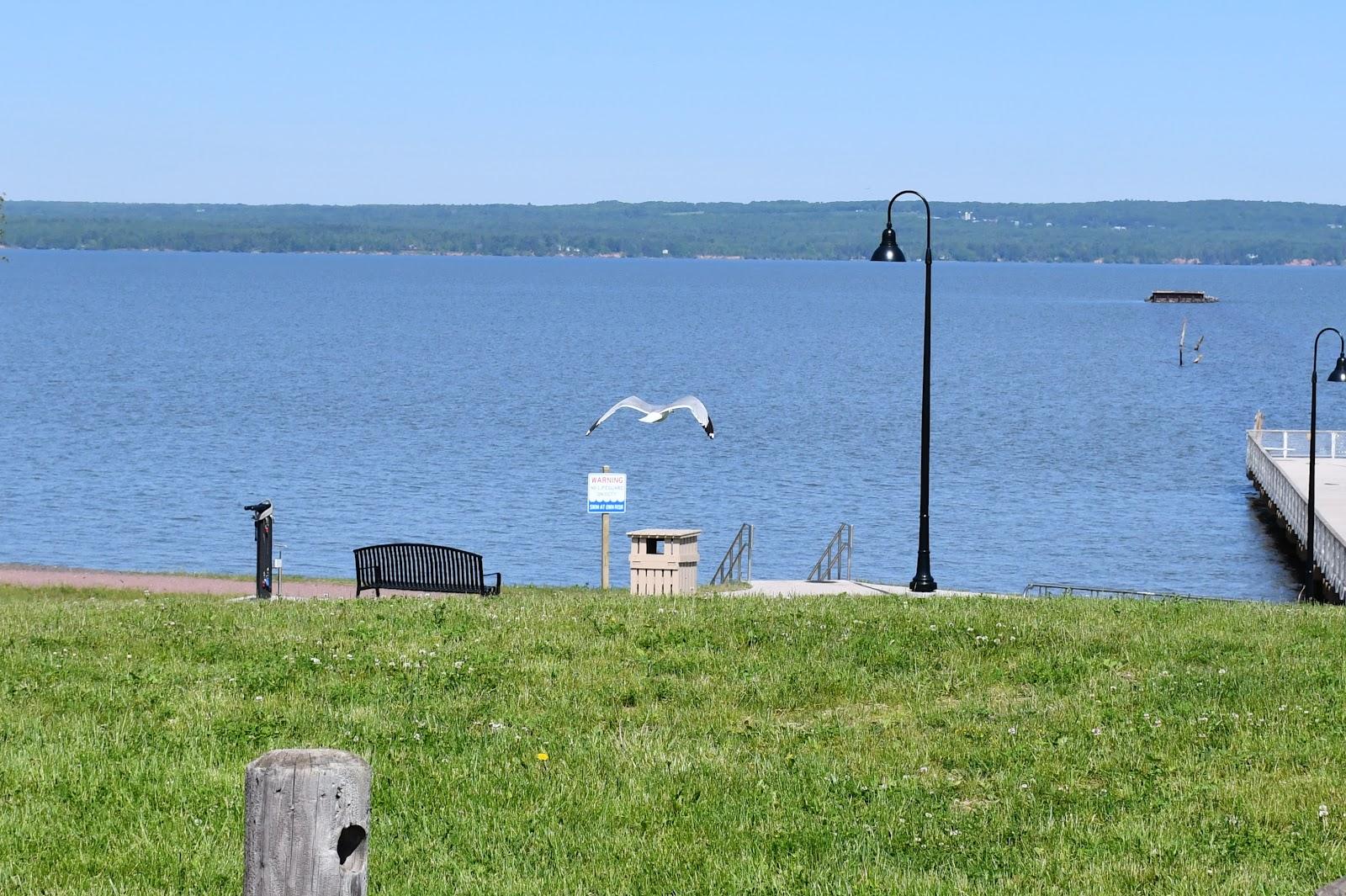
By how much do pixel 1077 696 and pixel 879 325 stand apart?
16478 cm

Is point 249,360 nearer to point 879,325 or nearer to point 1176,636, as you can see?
point 879,325

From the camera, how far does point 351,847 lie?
4.23m

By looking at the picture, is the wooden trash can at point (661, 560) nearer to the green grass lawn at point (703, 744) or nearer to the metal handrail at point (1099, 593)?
the metal handrail at point (1099, 593)

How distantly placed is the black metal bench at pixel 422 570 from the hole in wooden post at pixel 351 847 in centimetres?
1761

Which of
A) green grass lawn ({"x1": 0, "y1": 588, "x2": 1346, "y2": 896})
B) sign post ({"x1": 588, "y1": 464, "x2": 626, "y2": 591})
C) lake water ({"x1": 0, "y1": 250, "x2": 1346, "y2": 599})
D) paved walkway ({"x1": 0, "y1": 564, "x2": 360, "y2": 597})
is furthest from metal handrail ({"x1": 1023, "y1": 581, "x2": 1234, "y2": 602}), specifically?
paved walkway ({"x1": 0, "y1": 564, "x2": 360, "y2": 597})

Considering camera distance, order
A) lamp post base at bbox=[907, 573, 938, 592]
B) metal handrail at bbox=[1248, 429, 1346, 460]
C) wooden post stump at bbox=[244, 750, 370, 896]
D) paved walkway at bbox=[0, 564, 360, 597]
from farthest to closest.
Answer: metal handrail at bbox=[1248, 429, 1346, 460], paved walkway at bbox=[0, 564, 360, 597], lamp post base at bbox=[907, 573, 938, 592], wooden post stump at bbox=[244, 750, 370, 896]

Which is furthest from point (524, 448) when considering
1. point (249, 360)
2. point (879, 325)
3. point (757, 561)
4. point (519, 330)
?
point (879, 325)

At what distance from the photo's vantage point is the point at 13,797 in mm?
8688

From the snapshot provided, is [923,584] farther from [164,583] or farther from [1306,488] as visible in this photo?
[1306,488]

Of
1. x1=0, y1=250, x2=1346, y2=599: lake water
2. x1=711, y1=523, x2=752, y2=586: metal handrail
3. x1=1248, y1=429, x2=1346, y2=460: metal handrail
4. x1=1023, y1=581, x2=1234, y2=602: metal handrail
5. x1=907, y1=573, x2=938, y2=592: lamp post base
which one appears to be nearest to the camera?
x1=1023, y1=581, x2=1234, y2=602: metal handrail

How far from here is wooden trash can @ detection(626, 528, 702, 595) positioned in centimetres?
2214

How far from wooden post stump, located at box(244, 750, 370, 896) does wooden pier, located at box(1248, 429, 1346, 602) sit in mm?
31578

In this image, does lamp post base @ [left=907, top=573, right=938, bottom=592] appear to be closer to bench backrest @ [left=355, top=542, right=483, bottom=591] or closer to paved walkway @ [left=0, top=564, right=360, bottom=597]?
bench backrest @ [left=355, top=542, right=483, bottom=591]

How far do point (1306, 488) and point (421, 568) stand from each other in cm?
3394
